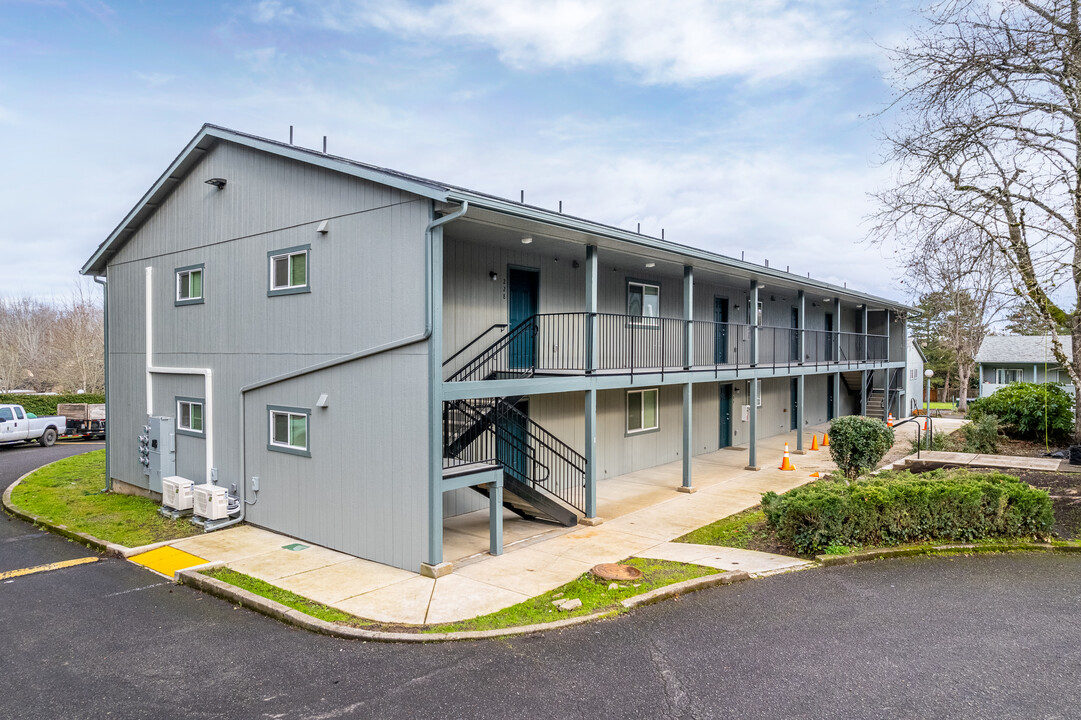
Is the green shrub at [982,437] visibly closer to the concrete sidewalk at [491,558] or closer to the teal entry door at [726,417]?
the teal entry door at [726,417]

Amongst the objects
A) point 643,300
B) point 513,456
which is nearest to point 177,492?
point 513,456

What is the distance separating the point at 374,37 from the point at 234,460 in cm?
1253

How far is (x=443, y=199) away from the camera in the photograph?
8.04 meters

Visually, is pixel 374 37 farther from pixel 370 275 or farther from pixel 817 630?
pixel 817 630

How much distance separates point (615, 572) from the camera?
8039mm

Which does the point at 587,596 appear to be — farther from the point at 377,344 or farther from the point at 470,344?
the point at 470,344

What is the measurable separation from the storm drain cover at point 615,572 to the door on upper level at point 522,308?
502 centimetres

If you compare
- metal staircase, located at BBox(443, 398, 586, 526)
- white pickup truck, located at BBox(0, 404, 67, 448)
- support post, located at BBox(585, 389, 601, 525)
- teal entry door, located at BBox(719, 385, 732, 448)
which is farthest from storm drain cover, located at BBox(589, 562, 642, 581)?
white pickup truck, located at BBox(0, 404, 67, 448)

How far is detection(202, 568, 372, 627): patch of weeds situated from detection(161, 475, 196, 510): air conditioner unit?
3.72m

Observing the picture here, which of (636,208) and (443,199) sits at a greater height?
(636,208)

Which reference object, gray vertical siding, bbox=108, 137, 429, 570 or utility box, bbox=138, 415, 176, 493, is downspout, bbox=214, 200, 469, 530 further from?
utility box, bbox=138, 415, 176, 493

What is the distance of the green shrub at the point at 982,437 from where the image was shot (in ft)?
54.3

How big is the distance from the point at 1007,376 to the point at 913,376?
15.6 meters

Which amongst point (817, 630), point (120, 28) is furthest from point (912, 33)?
point (120, 28)
